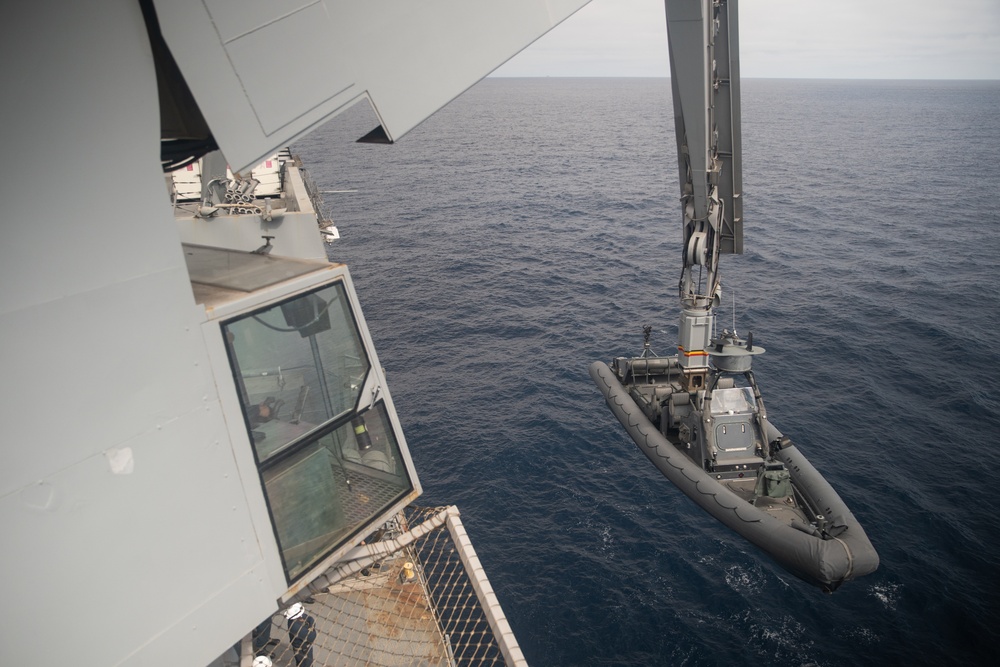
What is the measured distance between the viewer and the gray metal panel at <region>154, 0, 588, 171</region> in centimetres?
375

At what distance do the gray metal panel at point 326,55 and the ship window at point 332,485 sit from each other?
2.24 m

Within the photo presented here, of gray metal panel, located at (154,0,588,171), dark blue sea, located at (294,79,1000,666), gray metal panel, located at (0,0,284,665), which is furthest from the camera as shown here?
dark blue sea, located at (294,79,1000,666)

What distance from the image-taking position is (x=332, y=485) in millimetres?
5227

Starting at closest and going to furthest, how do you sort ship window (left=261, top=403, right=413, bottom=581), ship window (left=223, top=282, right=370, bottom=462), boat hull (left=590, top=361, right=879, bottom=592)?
ship window (left=223, top=282, right=370, bottom=462), ship window (left=261, top=403, right=413, bottom=581), boat hull (left=590, top=361, right=879, bottom=592)

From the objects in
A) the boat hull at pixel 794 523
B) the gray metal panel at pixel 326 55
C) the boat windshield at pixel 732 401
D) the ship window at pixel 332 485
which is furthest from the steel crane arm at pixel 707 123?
the ship window at pixel 332 485

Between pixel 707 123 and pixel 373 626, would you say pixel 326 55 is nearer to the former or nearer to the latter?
pixel 373 626

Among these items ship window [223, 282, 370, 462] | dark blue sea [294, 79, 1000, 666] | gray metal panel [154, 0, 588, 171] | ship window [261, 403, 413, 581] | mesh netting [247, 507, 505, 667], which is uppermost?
gray metal panel [154, 0, 588, 171]

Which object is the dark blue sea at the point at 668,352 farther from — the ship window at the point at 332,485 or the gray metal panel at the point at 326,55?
the gray metal panel at the point at 326,55

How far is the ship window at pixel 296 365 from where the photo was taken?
446 cm

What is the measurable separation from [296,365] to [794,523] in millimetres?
15497

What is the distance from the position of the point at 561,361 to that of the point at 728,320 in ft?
32.1

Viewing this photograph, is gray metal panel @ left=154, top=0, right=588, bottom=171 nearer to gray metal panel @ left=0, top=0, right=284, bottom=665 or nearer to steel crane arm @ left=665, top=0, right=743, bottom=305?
gray metal panel @ left=0, top=0, right=284, bottom=665

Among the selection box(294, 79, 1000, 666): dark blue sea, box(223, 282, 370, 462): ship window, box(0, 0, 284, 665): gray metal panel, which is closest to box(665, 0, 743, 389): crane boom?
box(294, 79, 1000, 666): dark blue sea

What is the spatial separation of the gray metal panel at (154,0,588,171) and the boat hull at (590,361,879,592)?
14.6 metres
